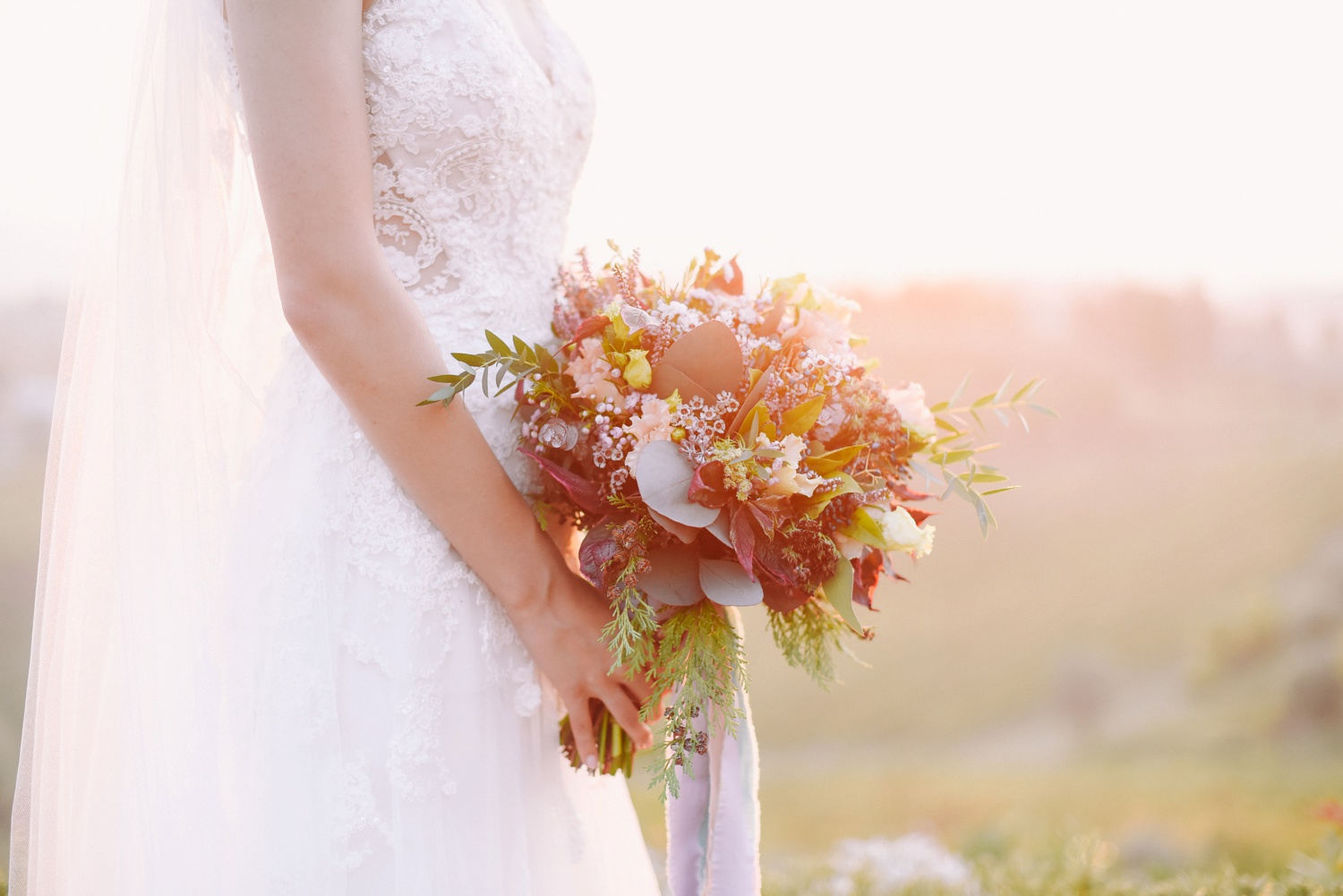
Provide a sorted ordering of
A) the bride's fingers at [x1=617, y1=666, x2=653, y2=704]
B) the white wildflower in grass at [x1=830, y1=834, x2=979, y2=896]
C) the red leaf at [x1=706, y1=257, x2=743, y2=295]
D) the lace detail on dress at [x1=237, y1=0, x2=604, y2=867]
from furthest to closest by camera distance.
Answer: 1. the white wildflower in grass at [x1=830, y1=834, x2=979, y2=896]
2. the red leaf at [x1=706, y1=257, x2=743, y2=295]
3. the bride's fingers at [x1=617, y1=666, x2=653, y2=704]
4. the lace detail on dress at [x1=237, y1=0, x2=604, y2=867]

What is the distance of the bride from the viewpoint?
112 cm

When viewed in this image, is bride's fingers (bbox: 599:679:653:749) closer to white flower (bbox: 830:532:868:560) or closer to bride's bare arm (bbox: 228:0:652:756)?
bride's bare arm (bbox: 228:0:652:756)

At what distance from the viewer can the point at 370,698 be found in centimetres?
119

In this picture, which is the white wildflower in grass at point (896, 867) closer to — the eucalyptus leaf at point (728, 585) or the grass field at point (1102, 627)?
the grass field at point (1102, 627)

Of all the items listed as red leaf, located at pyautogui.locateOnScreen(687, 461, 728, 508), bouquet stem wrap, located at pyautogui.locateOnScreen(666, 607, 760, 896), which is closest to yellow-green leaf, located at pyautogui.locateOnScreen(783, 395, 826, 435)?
red leaf, located at pyautogui.locateOnScreen(687, 461, 728, 508)


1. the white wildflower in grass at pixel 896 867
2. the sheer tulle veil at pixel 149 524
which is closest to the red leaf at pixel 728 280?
the sheer tulle veil at pixel 149 524

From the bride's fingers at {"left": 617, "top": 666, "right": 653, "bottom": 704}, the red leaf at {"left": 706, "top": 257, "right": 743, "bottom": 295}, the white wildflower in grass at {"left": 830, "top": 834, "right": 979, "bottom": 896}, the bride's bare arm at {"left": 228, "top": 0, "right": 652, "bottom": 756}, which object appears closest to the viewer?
the bride's bare arm at {"left": 228, "top": 0, "right": 652, "bottom": 756}

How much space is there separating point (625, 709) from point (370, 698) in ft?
1.21

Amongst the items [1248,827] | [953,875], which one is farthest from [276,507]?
[1248,827]

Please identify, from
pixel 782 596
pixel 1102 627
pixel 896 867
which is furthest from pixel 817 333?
pixel 1102 627

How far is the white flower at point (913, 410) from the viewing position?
4.47ft

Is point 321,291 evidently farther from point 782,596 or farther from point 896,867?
point 896,867

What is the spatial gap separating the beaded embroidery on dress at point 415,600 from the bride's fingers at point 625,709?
10 centimetres

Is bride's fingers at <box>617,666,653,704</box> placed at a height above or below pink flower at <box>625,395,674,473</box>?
below
